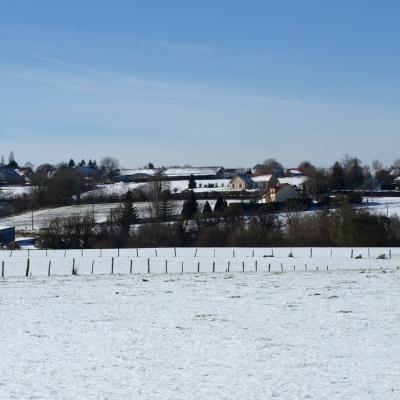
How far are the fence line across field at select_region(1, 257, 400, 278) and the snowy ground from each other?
408 inches

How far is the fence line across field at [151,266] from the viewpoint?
163 ft

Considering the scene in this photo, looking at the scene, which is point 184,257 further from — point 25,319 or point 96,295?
point 25,319

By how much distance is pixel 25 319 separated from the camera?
27125 millimetres

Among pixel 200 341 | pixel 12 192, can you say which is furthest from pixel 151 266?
pixel 12 192

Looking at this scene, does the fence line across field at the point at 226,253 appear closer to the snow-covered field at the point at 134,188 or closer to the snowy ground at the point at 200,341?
the snowy ground at the point at 200,341

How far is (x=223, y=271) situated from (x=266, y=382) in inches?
1290

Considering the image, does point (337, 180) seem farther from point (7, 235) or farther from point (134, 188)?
point (7, 235)

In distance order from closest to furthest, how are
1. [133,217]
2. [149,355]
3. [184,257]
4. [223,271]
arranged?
[149,355], [223,271], [184,257], [133,217]

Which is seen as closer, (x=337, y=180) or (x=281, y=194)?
(x=281, y=194)

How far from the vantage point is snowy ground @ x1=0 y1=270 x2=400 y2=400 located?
1695 cm

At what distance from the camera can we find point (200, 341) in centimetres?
Answer: 2303

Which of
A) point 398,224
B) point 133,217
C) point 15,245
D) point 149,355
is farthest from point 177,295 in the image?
point 133,217

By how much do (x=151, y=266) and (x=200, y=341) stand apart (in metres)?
32.4

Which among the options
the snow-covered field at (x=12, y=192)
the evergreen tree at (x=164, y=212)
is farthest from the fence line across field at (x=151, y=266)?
the snow-covered field at (x=12, y=192)
